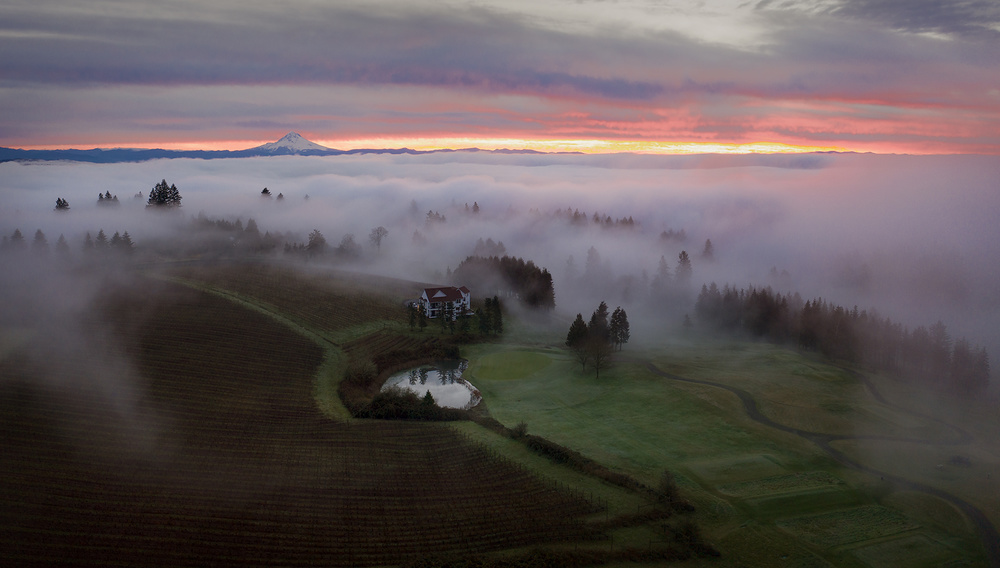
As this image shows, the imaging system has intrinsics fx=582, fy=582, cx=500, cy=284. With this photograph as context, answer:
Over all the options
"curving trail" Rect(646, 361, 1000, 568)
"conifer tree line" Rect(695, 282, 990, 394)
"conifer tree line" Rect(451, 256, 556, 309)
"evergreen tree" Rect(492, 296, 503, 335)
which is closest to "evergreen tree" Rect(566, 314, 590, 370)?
"curving trail" Rect(646, 361, 1000, 568)

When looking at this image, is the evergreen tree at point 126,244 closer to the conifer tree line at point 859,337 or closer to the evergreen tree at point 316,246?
the evergreen tree at point 316,246

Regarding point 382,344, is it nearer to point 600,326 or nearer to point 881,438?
point 600,326

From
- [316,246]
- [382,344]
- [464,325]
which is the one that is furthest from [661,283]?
[316,246]

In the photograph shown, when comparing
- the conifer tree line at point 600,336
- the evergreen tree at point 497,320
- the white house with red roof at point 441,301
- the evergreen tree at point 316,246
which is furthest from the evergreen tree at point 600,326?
the evergreen tree at point 316,246

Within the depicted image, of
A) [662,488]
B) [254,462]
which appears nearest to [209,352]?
[254,462]

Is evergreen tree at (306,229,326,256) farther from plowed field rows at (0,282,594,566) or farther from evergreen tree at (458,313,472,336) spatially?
plowed field rows at (0,282,594,566)

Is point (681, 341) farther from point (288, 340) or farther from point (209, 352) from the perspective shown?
point (209, 352)
